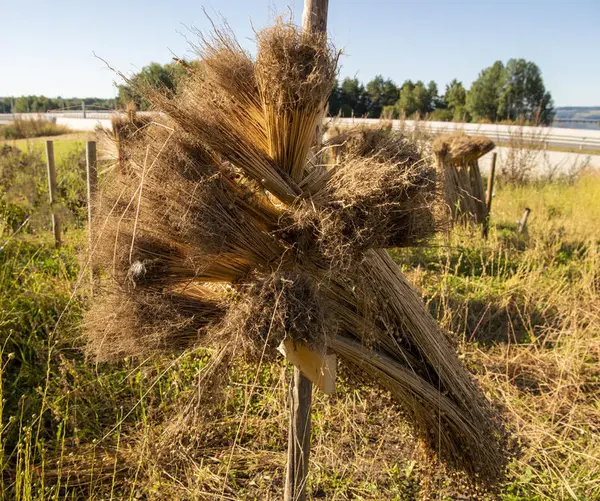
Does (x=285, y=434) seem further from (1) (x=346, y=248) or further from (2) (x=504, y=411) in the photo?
(1) (x=346, y=248)

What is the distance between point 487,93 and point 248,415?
29.6m

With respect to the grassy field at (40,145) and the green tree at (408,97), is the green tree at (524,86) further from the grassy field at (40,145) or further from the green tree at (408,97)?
the grassy field at (40,145)

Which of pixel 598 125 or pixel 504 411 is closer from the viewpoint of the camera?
pixel 504 411

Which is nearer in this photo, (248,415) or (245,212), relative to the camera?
(245,212)

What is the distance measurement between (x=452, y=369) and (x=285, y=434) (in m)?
1.21

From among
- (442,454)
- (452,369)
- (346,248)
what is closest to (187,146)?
(346,248)

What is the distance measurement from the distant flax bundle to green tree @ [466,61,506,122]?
28.9m

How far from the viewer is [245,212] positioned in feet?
4.16

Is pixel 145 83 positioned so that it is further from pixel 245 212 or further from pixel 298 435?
pixel 298 435

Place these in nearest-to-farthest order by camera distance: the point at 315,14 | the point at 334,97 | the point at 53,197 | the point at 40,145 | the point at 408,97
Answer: the point at 315,14 < the point at 53,197 < the point at 334,97 < the point at 40,145 < the point at 408,97

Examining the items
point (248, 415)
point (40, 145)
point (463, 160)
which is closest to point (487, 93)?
point (463, 160)

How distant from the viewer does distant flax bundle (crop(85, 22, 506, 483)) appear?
1141 mm

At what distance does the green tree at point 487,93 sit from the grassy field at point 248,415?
25.9 meters

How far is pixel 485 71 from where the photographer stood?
93.5ft
